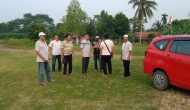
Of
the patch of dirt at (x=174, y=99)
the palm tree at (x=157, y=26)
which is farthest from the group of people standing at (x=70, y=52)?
the palm tree at (x=157, y=26)

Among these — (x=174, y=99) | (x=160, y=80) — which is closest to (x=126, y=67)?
(x=160, y=80)

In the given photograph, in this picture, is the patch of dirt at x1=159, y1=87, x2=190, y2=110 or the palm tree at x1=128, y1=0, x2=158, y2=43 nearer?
the patch of dirt at x1=159, y1=87, x2=190, y2=110

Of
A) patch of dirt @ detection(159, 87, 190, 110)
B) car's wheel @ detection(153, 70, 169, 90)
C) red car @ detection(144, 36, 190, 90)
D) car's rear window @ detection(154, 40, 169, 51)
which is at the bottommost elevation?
patch of dirt @ detection(159, 87, 190, 110)

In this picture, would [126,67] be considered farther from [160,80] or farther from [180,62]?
[180,62]

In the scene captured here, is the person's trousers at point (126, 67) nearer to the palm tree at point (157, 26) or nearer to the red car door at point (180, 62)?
the red car door at point (180, 62)

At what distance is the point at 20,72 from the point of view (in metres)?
15.8

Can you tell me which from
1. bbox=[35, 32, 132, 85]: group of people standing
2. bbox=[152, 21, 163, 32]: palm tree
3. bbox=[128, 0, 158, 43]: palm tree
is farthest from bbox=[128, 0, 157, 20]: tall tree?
bbox=[35, 32, 132, 85]: group of people standing

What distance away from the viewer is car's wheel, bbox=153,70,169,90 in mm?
10602

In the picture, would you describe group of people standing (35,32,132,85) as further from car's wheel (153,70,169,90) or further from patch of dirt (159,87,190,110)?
patch of dirt (159,87,190,110)

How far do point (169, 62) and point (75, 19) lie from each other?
60949mm

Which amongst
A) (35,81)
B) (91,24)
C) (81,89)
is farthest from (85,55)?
(91,24)

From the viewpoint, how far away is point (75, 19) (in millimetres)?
70562

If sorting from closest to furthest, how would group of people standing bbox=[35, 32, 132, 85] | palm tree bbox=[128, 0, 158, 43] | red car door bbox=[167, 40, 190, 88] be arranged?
red car door bbox=[167, 40, 190, 88], group of people standing bbox=[35, 32, 132, 85], palm tree bbox=[128, 0, 158, 43]

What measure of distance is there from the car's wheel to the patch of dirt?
203 mm
